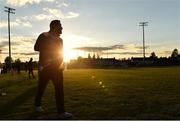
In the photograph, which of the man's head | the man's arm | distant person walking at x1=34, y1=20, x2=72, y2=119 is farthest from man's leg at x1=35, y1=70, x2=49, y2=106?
the man's head

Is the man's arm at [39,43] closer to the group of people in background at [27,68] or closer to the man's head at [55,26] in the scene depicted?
the man's head at [55,26]

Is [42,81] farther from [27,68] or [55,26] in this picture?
[27,68]

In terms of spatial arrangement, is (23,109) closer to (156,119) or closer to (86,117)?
(86,117)

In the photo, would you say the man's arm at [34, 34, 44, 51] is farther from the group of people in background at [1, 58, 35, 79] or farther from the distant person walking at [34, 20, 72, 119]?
the group of people in background at [1, 58, 35, 79]

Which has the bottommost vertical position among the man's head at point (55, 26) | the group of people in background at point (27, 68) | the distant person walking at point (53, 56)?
the group of people in background at point (27, 68)

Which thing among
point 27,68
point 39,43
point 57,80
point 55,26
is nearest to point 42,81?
point 57,80

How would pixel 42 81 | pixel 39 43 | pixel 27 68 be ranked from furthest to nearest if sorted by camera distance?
pixel 27 68 → pixel 42 81 → pixel 39 43

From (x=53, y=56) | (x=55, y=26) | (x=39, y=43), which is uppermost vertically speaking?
(x=55, y=26)

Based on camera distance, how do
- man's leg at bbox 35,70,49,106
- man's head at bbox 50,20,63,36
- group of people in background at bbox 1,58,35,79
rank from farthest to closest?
group of people in background at bbox 1,58,35,79
man's leg at bbox 35,70,49,106
man's head at bbox 50,20,63,36

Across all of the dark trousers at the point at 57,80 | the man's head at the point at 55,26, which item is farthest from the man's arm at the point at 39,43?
the dark trousers at the point at 57,80

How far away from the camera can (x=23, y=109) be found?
11219 millimetres

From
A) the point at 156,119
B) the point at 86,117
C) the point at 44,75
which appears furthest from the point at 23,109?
the point at 156,119

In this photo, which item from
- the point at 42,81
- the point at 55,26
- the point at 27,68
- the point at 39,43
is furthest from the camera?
the point at 27,68

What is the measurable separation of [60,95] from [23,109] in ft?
5.79
